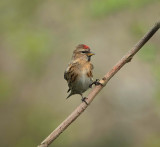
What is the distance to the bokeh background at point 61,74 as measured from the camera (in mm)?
6625

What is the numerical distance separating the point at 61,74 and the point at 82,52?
199 inches

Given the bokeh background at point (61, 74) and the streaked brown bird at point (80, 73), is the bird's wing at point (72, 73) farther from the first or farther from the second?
the bokeh background at point (61, 74)

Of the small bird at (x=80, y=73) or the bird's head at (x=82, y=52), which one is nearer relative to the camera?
the bird's head at (x=82, y=52)

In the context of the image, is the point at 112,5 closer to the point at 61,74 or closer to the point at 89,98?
the point at 89,98

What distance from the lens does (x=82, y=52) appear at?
3939 mm

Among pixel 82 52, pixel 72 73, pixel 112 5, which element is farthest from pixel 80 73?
pixel 112 5

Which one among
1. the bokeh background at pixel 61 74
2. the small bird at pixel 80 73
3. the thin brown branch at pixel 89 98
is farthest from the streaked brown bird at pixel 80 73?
the thin brown branch at pixel 89 98

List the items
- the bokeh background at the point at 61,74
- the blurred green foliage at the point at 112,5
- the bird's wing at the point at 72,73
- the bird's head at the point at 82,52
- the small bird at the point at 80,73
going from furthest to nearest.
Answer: the bokeh background at the point at 61,74
the blurred green foliage at the point at 112,5
the bird's wing at the point at 72,73
the small bird at the point at 80,73
the bird's head at the point at 82,52

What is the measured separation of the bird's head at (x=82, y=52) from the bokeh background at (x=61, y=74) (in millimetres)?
1537

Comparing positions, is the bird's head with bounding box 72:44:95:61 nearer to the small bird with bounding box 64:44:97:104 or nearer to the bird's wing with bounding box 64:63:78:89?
the small bird with bounding box 64:44:97:104

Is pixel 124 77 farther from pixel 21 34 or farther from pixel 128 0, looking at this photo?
pixel 128 0

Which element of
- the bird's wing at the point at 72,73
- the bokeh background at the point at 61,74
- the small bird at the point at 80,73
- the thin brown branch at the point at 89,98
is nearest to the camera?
the thin brown branch at the point at 89,98

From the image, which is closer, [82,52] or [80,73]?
[82,52]

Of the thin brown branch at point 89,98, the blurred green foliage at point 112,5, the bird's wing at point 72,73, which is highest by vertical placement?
the blurred green foliage at point 112,5
